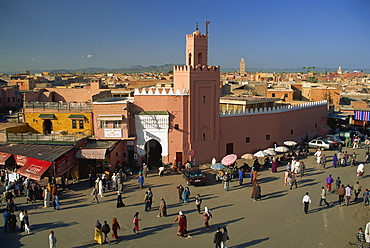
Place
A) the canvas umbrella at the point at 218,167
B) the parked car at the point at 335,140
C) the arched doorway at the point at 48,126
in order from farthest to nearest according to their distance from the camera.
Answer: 1. the parked car at the point at 335,140
2. the arched doorway at the point at 48,126
3. the canvas umbrella at the point at 218,167

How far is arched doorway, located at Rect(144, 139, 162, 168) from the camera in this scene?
2123 centimetres

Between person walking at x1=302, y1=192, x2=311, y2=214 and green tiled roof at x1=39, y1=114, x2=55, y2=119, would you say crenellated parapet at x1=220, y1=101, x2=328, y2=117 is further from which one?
green tiled roof at x1=39, y1=114, x2=55, y2=119

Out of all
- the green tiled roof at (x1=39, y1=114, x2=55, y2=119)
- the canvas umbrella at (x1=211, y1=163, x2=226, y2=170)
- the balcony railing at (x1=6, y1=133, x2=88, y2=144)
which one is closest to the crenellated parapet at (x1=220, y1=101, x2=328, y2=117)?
the canvas umbrella at (x1=211, y1=163, x2=226, y2=170)

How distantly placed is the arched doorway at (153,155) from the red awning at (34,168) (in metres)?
6.22

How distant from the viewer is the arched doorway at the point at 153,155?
69.7ft

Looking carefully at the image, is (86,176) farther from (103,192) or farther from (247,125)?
(247,125)

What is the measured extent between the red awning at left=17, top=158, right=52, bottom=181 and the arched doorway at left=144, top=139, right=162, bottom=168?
20.4ft

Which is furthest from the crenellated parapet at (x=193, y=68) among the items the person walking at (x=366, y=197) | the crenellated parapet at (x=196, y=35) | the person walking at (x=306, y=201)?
the person walking at (x=366, y=197)

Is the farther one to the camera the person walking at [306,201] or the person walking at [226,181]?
the person walking at [226,181]

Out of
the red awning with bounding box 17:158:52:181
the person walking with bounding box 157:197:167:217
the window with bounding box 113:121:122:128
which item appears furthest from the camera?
the window with bounding box 113:121:122:128

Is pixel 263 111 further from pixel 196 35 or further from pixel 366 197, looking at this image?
pixel 366 197

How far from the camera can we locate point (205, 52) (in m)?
21.7

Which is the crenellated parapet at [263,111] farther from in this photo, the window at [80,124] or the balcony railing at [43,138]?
the balcony railing at [43,138]

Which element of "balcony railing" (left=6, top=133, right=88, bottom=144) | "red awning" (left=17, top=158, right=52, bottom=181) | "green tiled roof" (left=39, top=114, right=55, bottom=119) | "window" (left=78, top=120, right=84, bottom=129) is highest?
"green tiled roof" (left=39, top=114, right=55, bottom=119)
